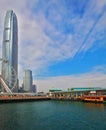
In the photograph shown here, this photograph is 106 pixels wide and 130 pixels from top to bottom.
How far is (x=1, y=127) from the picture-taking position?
1839 inches

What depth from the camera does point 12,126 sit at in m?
47.8

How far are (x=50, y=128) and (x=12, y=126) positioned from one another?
9.32 m

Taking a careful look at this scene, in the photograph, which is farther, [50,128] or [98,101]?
[98,101]

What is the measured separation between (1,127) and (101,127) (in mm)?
23527

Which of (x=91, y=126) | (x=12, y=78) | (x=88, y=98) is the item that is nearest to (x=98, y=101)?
(x=88, y=98)

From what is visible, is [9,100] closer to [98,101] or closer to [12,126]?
[98,101]

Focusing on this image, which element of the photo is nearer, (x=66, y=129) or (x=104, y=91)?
(x=66, y=129)

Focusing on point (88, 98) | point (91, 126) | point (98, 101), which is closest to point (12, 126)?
point (91, 126)

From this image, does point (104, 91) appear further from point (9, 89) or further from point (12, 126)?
point (12, 126)

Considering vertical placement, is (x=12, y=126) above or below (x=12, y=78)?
below

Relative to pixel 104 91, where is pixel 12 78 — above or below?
above

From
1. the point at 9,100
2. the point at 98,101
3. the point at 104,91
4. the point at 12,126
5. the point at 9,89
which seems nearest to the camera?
the point at 12,126

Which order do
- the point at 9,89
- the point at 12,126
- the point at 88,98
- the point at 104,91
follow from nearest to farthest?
the point at 12,126 < the point at 88,98 < the point at 104,91 < the point at 9,89

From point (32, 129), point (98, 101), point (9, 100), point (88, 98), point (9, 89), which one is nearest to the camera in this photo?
point (32, 129)
